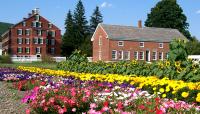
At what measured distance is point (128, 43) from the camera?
66.4 m

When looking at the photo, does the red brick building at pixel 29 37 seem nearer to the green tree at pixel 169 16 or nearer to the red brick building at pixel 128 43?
the green tree at pixel 169 16

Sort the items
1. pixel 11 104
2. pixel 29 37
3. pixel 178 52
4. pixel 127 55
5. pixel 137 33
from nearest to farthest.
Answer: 1. pixel 11 104
2. pixel 178 52
3. pixel 127 55
4. pixel 137 33
5. pixel 29 37

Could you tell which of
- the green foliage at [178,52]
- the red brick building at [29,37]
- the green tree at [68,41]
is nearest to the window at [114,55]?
the red brick building at [29,37]

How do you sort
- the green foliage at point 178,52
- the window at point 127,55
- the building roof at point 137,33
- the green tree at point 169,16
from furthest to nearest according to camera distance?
the green tree at point 169,16
the window at point 127,55
the building roof at point 137,33
the green foliage at point 178,52

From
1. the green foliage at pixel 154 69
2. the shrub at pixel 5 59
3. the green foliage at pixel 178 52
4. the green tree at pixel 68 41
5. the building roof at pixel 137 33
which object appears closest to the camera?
the green foliage at pixel 154 69

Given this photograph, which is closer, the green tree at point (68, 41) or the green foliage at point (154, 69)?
the green foliage at point (154, 69)

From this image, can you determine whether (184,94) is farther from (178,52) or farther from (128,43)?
(128,43)

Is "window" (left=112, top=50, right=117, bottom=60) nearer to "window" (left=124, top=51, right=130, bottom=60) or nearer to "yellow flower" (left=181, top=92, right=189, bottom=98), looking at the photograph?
"window" (left=124, top=51, right=130, bottom=60)

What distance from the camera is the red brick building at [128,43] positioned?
6444 cm

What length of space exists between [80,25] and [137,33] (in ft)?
99.8

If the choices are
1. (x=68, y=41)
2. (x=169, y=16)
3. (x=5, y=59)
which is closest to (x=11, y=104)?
(x=5, y=59)

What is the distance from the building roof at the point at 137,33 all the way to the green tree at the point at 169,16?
13043mm

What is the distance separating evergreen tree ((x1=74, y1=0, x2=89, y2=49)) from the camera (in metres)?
94.2

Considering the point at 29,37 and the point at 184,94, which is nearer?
the point at 184,94
